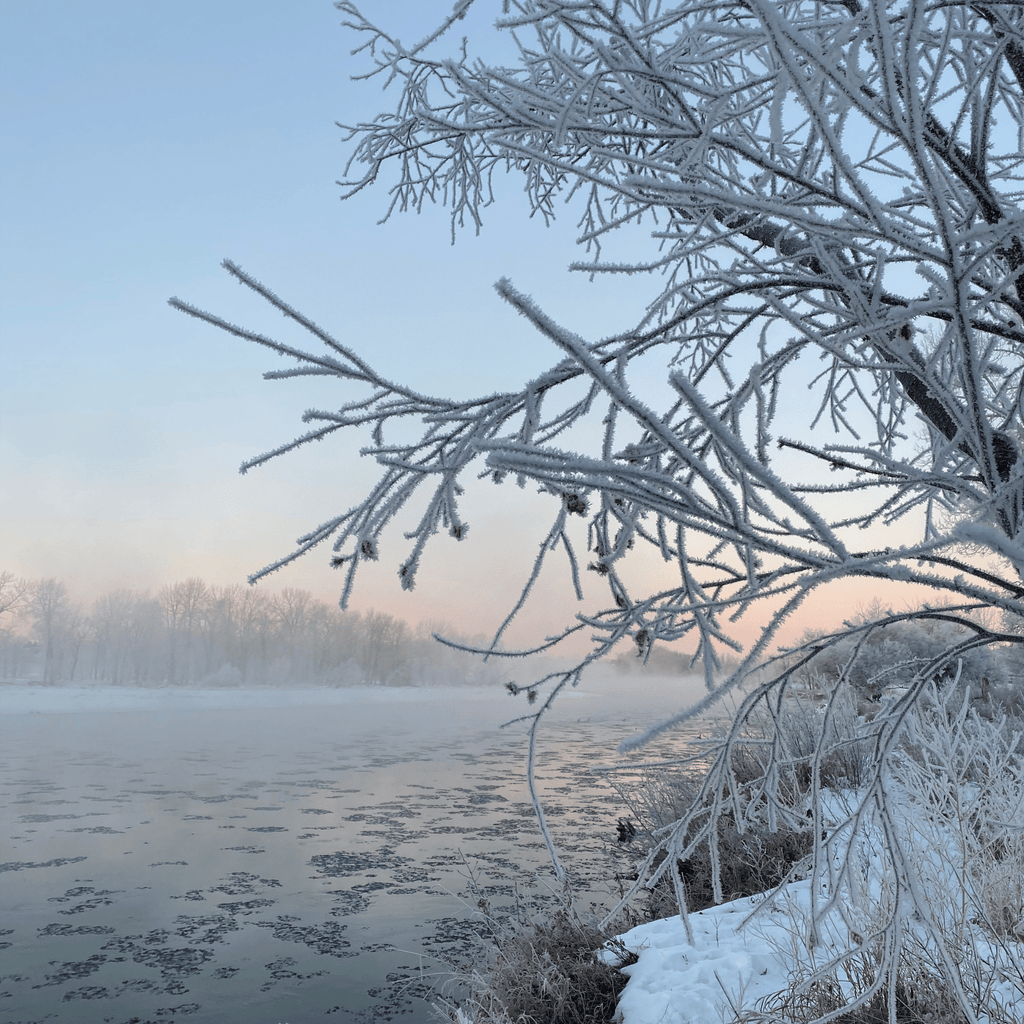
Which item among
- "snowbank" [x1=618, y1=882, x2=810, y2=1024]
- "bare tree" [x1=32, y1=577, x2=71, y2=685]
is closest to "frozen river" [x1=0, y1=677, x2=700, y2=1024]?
"snowbank" [x1=618, y1=882, x2=810, y2=1024]

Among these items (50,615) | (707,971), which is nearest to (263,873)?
(707,971)

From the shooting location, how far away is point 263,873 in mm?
8242

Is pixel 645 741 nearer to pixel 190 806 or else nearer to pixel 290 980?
pixel 290 980

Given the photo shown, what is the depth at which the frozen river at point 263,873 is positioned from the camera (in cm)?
550

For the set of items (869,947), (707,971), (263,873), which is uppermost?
(869,947)

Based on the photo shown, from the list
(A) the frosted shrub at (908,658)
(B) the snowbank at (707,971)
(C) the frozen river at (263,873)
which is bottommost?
(C) the frozen river at (263,873)

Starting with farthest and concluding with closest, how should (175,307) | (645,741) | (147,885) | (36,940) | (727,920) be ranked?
(147,885) < (36,940) < (727,920) < (175,307) < (645,741)

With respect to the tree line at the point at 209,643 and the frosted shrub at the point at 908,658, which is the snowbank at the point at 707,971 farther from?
the tree line at the point at 209,643

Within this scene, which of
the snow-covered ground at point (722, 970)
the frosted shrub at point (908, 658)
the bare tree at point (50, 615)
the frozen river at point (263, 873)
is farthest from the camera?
the bare tree at point (50, 615)

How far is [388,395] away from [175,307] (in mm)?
520

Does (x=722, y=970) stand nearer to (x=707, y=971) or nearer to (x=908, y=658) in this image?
(x=707, y=971)

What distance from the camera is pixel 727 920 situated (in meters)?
4.50

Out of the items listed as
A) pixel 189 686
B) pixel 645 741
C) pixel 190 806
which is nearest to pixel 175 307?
pixel 645 741

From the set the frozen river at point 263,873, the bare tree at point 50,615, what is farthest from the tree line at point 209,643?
the frozen river at point 263,873
